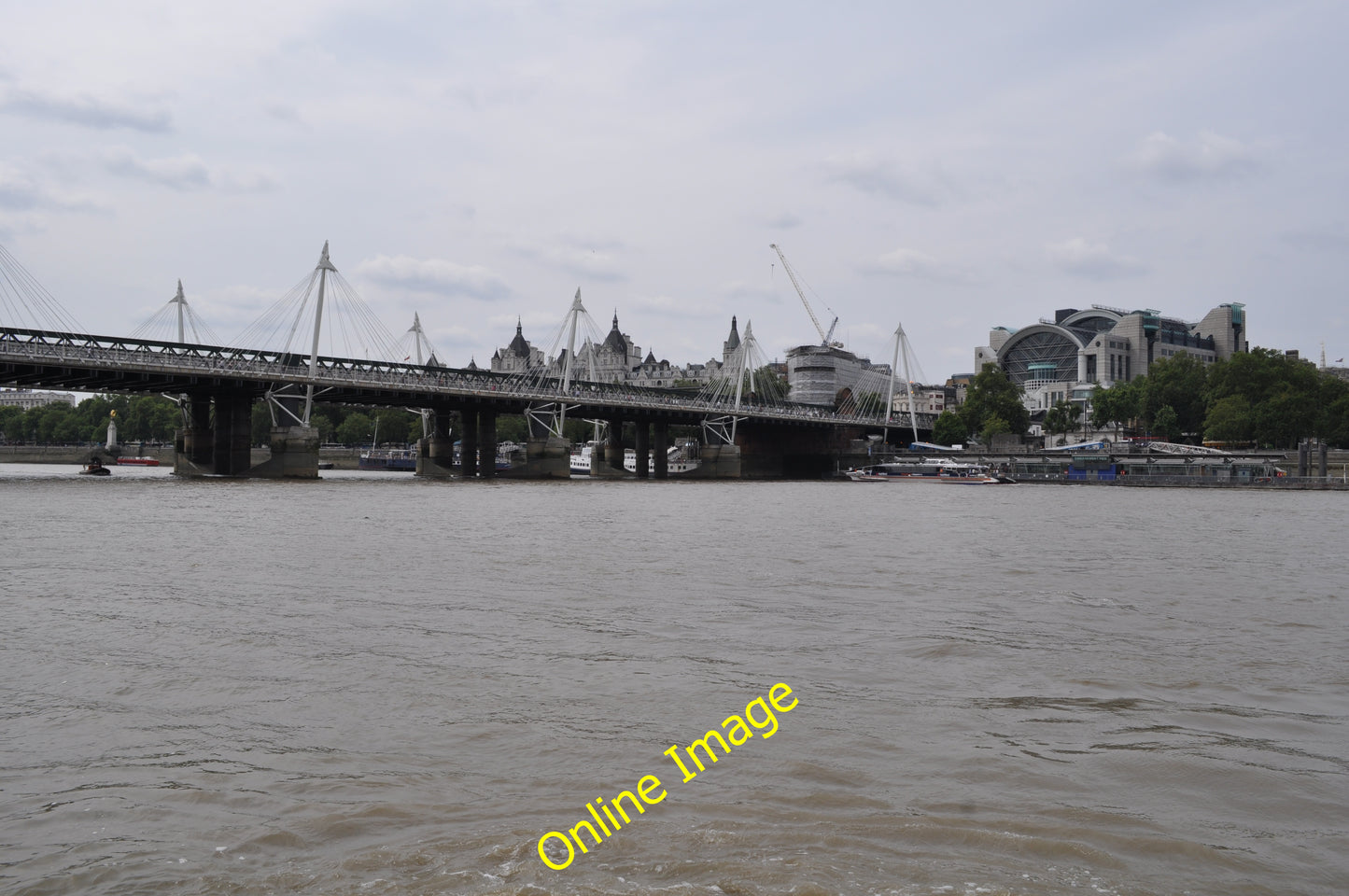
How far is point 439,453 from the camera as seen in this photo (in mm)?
98000

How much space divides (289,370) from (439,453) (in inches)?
967

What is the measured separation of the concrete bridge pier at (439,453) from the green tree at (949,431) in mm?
74235

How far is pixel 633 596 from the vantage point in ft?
53.9

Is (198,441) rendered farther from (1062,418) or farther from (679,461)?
(1062,418)

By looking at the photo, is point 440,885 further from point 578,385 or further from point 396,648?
point 578,385

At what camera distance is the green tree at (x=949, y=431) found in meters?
138

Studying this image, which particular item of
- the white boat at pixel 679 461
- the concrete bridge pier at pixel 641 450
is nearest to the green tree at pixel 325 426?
the white boat at pixel 679 461

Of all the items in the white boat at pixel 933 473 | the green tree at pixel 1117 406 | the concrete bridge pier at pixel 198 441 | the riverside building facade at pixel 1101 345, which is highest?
the riverside building facade at pixel 1101 345

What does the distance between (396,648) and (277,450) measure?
223ft

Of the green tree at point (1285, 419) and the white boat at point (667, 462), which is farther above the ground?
the green tree at point (1285, 419)

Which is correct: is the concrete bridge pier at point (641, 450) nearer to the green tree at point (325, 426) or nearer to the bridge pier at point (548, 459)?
the bridge pier at point (548, 459)

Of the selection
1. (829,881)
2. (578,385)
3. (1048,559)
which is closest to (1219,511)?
(1048,559)

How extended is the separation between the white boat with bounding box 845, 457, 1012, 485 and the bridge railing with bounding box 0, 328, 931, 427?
15.3m

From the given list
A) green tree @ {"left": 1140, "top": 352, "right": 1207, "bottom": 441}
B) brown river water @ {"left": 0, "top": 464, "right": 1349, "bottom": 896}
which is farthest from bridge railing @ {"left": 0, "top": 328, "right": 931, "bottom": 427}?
green tree @ {"left": 1140, "top": 352, "right": 1207, "bottom": 441}
